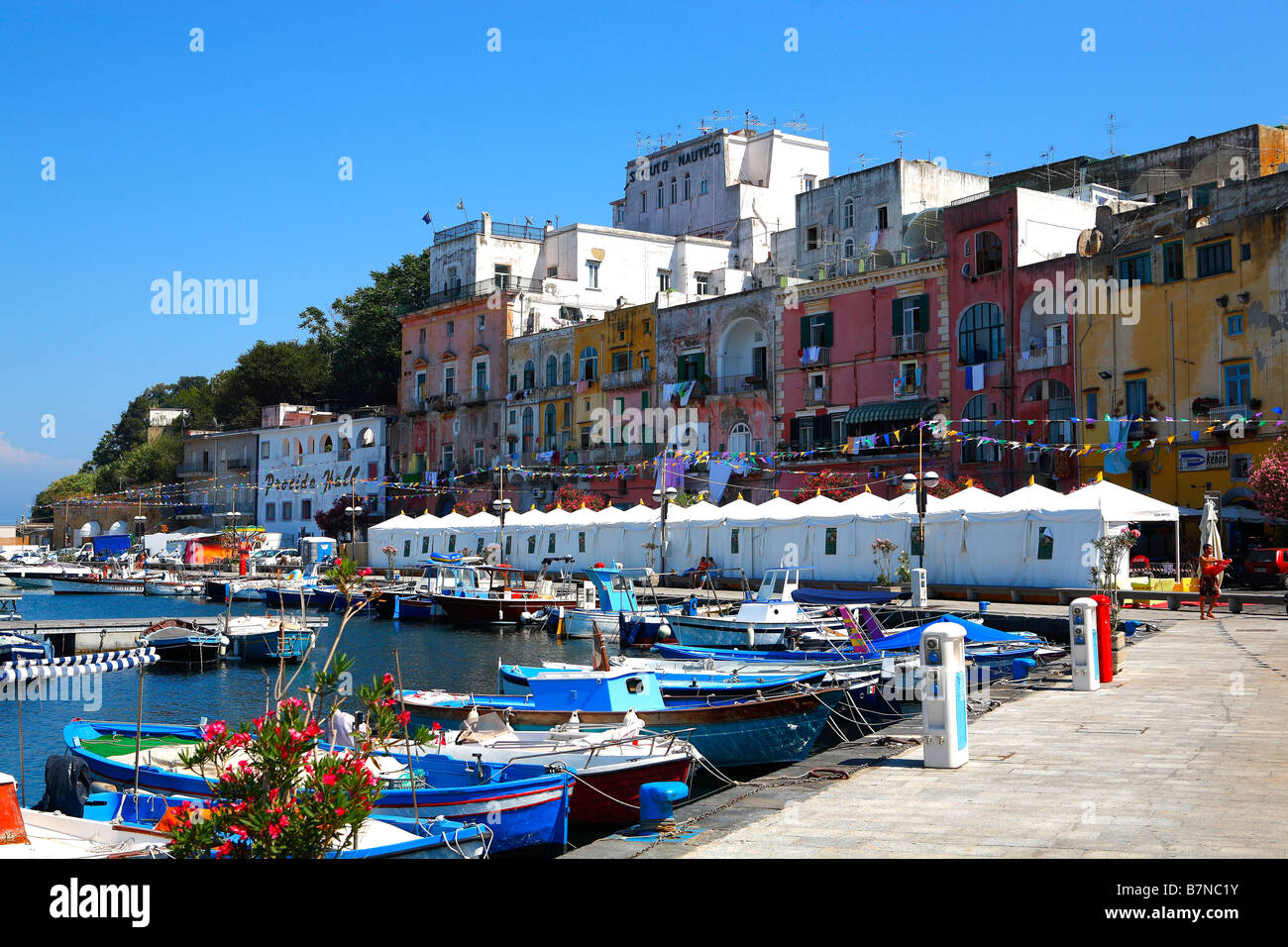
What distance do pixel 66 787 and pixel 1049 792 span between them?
35.9 feet

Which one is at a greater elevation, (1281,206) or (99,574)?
(1281,206)

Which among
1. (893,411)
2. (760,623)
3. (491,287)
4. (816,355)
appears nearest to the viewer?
(760,623)

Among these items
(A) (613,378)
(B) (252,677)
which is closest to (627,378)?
(A) (613,378)

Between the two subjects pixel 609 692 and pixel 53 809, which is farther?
pixel 609 692

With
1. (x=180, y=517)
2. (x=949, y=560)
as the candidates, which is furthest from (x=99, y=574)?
(x=949, y=560)

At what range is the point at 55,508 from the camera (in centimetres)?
10338

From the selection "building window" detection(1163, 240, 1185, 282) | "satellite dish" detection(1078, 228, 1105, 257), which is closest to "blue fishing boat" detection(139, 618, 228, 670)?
"satellite dish" detection(1078, 228, 1105, 257)

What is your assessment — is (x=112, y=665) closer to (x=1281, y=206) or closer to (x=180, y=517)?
(x=1281, y=206)

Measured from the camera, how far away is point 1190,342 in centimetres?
3928

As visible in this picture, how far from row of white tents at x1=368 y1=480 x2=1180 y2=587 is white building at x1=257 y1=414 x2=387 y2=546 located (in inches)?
761

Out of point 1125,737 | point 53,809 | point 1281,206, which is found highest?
point 1281,206
